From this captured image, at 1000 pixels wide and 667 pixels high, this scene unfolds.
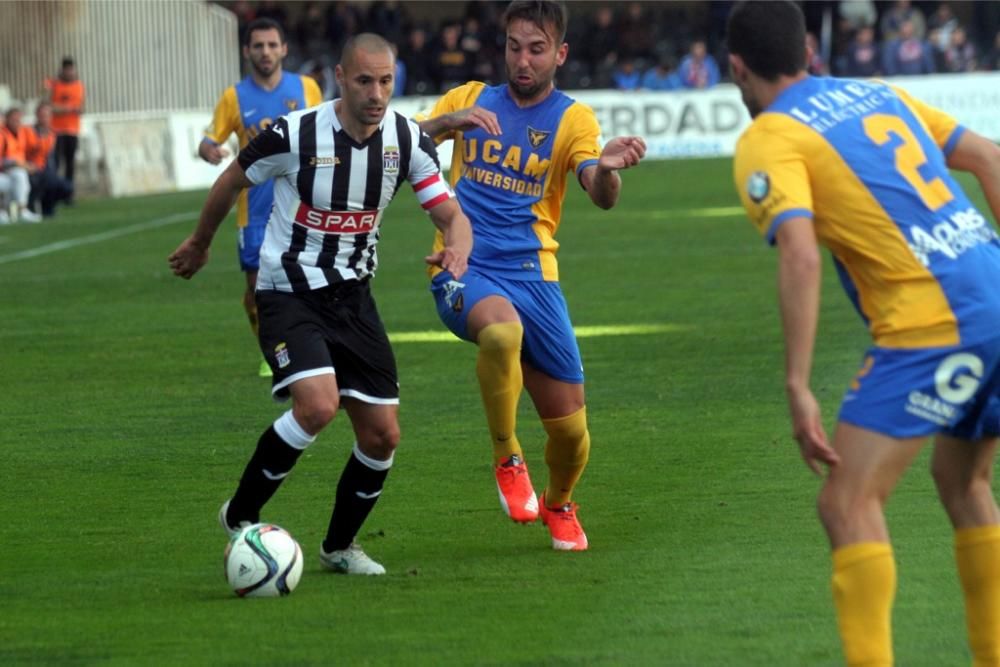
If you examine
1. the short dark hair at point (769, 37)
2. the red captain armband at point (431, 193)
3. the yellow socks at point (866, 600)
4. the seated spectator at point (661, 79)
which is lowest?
the seated spectator at point (661, 79)

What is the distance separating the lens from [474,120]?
7.32 m

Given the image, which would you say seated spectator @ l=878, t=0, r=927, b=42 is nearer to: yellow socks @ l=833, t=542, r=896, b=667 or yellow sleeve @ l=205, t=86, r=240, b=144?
yellow sleeve @ l=205, t=86, r=240, b=144

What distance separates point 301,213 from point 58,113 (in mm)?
23287

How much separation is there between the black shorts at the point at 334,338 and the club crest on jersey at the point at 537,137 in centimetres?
114

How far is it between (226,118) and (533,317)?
5.15 m

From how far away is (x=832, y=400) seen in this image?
34.0 feet

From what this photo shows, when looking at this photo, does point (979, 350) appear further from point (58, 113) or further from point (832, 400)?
point (58, 113)

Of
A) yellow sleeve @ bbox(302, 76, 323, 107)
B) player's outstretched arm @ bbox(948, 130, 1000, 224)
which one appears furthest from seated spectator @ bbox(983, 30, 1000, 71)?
player's outstretched arm @ bbox(948, 130, 1000, 224)

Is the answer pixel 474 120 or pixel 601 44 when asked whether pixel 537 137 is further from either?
pixel 601 44

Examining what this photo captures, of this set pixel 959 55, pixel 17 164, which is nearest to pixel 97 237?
pixel 17 164

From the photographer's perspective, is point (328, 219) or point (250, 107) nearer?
point (328, 219)

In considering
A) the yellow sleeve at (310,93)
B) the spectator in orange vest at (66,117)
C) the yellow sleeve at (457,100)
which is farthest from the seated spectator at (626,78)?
the yellow sleeve at (457,100)

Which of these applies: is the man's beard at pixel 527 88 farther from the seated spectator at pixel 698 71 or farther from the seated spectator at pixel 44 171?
the seated spectator at pixel 698 71

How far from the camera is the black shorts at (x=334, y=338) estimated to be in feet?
21.4
